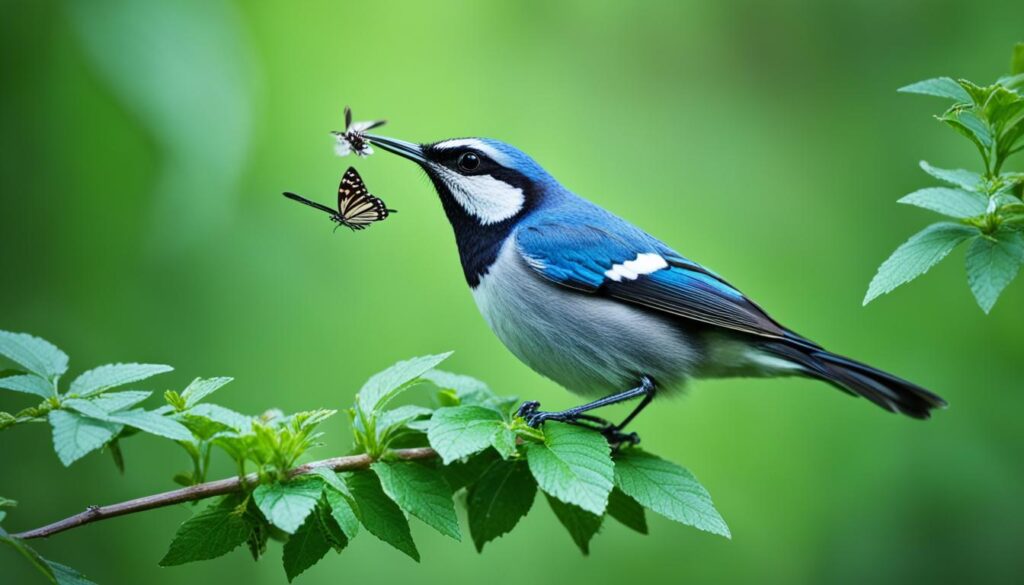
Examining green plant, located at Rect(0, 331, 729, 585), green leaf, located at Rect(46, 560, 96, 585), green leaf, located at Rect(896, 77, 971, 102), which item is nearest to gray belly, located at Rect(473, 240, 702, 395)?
green plant, located at Rect(0, 331, 729, 585)

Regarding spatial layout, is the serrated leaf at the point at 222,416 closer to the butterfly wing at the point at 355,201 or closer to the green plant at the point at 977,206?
the butterfly wing at the point at 355,201

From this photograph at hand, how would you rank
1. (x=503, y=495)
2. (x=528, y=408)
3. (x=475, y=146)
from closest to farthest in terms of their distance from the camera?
1. (x=503, y=495)
2. (x=528, y=408)
3. (x=475, y=146)

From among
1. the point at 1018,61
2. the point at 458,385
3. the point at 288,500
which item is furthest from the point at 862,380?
the point at 288,500

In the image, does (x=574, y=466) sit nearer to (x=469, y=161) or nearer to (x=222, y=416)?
(x=222, y=416)

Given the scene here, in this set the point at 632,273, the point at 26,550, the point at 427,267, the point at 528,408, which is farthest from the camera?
the point at 427,267

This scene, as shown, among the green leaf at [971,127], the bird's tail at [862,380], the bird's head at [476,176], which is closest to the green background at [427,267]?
the bird's tail at [862,380]

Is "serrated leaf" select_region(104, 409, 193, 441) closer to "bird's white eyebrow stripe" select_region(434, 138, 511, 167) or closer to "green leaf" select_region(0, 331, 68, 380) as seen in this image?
"green leaf" select_region(0, 331, 68, 380)
